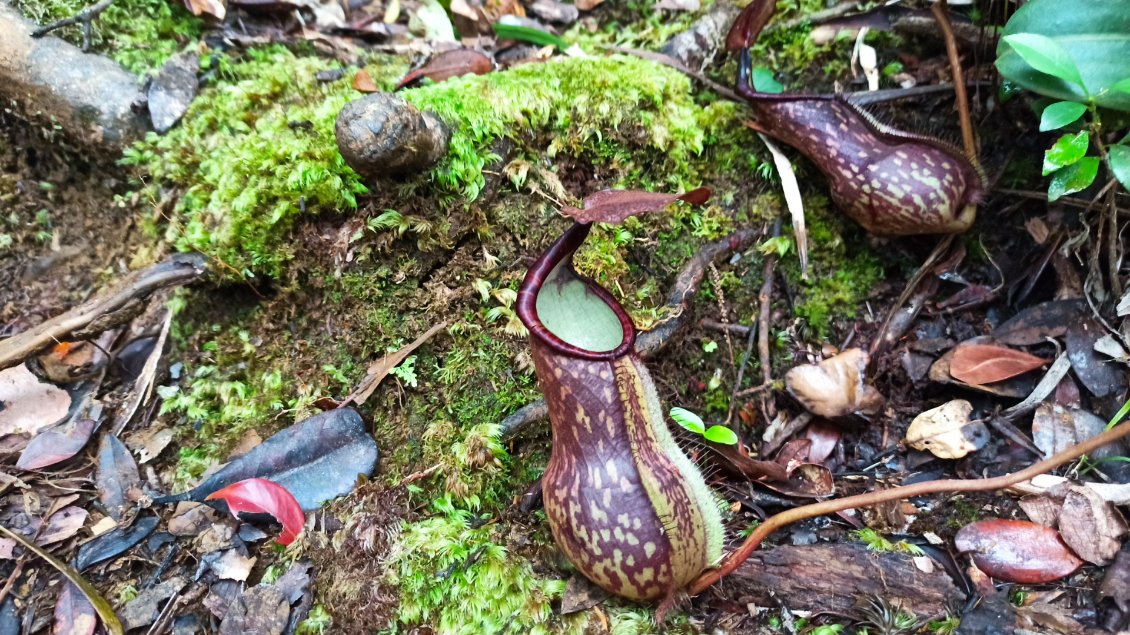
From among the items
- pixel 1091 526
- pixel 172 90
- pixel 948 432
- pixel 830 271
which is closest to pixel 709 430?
pixel 948 432

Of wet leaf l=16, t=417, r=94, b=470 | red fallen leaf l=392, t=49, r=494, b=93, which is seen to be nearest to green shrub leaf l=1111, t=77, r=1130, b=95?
red fallen leaf l=392, t=49, r=494, b=93

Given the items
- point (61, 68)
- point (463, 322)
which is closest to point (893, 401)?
point (463, 322)

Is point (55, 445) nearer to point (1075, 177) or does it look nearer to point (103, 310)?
point (103, 310)

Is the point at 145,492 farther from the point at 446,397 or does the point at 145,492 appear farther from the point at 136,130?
the point at 136,130

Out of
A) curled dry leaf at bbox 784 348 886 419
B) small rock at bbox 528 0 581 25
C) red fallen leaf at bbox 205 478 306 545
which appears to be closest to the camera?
red fallen leaf at bbox 205 478 306 545

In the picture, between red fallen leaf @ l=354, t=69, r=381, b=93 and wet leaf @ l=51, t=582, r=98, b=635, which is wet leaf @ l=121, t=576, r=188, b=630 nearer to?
wet leaf @ l=51, t=582, r=98, b=635

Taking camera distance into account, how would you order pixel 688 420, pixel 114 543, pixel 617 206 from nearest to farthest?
pixel 617 206
pixel 114 543
pixel 688 420
